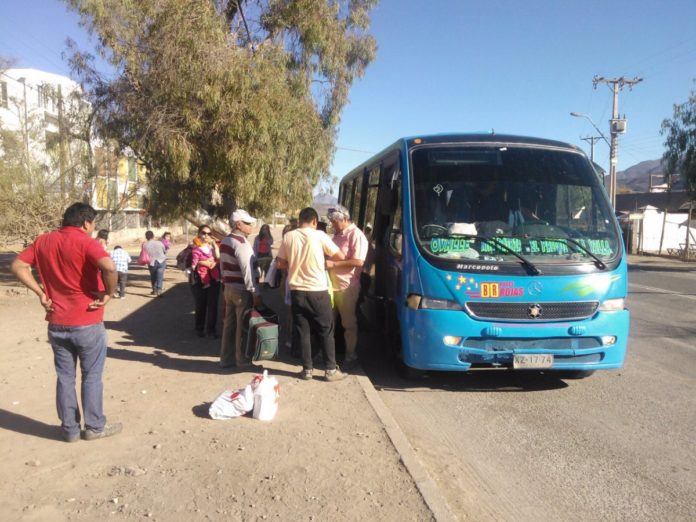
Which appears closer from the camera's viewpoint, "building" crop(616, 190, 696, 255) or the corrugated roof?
"building" crop(616, 190, 696, 255)

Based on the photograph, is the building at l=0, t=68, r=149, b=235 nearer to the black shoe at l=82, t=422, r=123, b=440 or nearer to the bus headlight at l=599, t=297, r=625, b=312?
the black shoe at l=82, t=422, r=123, b=440

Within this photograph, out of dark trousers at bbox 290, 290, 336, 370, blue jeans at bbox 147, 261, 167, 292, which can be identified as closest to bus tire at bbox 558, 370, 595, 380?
dark trousers at bbox 290, 290, 336, 370

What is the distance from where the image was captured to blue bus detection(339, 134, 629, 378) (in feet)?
18.2

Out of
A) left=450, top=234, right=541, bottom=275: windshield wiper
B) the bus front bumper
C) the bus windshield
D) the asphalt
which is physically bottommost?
the asphalt

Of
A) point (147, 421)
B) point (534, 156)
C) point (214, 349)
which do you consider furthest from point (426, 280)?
point (214, 349)

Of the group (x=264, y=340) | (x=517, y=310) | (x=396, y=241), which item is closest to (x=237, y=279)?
(x=264, y=340)

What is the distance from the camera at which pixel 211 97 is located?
38.1ft

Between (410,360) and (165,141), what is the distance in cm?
827

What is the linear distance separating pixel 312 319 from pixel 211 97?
23.8 ft

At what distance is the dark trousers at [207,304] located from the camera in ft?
28.1

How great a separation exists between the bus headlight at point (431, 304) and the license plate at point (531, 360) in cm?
76

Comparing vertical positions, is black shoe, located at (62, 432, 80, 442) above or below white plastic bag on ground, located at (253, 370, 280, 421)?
below

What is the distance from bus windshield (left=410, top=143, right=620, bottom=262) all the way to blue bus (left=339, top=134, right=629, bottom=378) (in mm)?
12

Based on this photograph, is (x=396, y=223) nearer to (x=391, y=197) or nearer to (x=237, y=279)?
(x=391, y=197)
